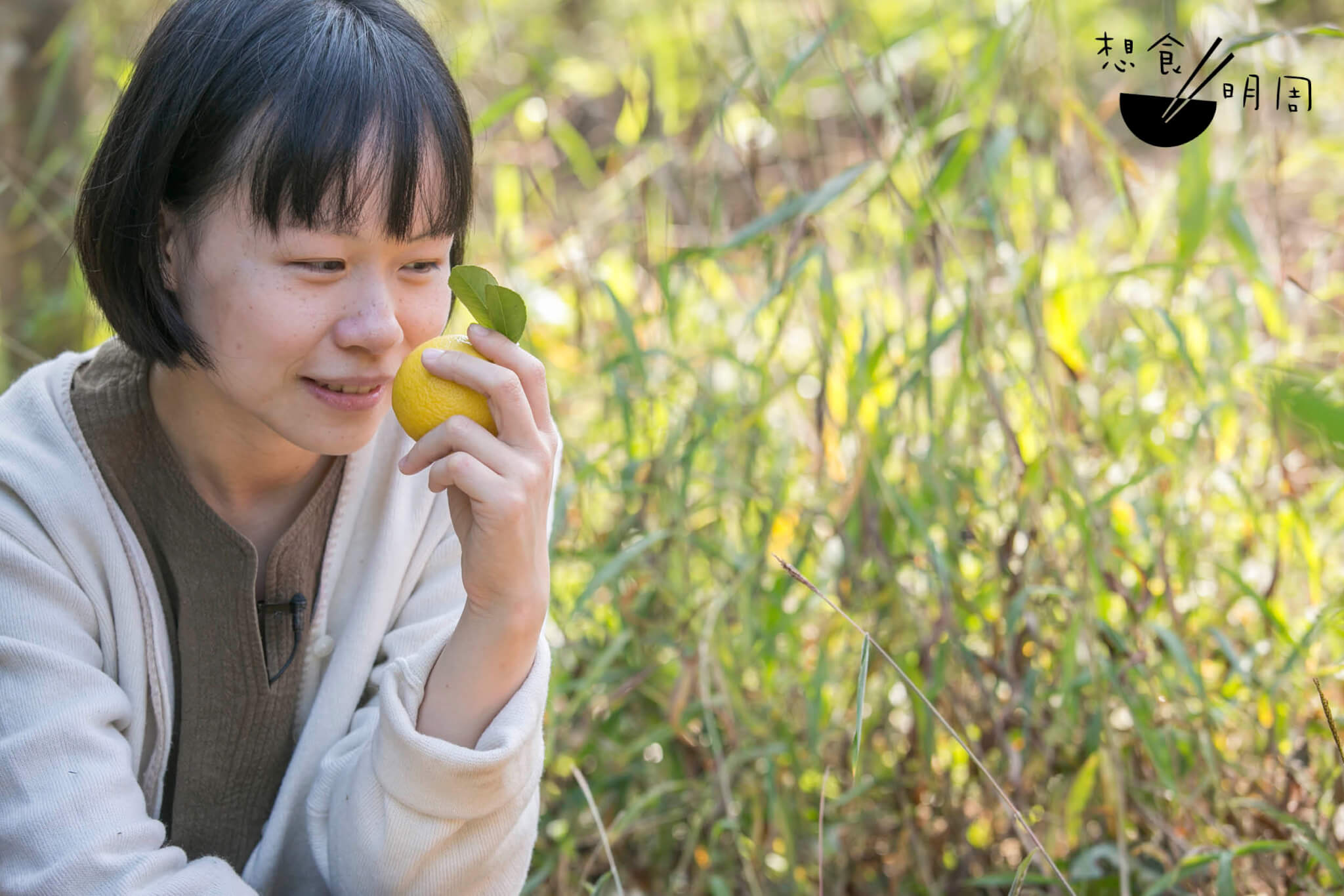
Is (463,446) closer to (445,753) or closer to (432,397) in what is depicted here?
(432,397)

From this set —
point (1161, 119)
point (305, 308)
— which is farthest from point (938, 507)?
point (305, 308)

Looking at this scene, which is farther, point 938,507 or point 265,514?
point 938,507

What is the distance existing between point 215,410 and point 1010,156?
1303mm

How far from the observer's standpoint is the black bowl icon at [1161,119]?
157 cm

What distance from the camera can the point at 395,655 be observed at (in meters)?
1.27

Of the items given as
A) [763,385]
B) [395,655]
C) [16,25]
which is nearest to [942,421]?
[763,385]

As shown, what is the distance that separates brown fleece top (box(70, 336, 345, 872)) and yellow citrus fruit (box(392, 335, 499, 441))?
28 cm

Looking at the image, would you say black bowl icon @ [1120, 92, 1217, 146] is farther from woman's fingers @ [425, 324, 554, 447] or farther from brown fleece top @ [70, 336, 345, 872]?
brown fleece top @ [70, 336, 345, 872]

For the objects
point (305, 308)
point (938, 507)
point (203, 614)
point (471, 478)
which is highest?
point (305, 308)

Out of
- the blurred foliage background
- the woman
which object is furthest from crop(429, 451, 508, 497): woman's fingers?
the blurred foliage background

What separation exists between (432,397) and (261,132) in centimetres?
29

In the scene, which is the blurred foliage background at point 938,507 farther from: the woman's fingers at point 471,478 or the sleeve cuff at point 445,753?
the woman's fingers at point 471,478

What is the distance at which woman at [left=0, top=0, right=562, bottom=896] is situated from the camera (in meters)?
1.04

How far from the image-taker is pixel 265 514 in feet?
4.23
